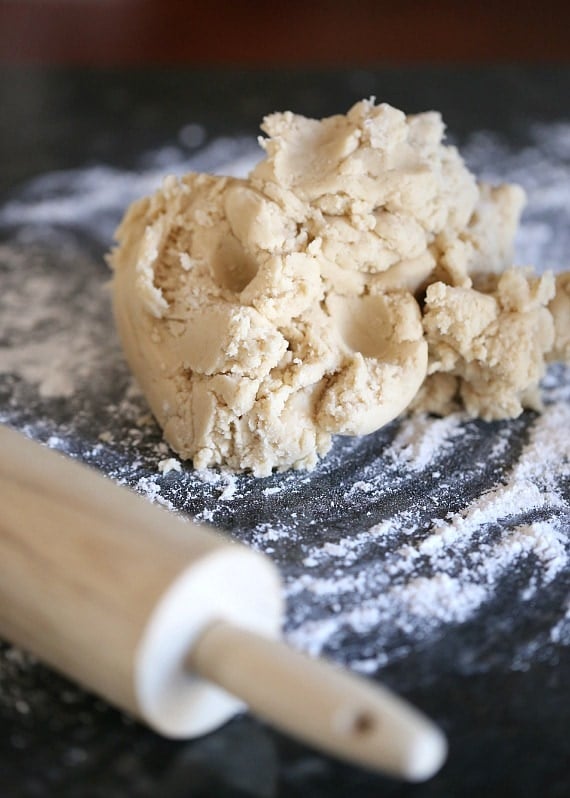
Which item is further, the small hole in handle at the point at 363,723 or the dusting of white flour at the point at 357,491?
the dusting of white flour at the point at 357,491

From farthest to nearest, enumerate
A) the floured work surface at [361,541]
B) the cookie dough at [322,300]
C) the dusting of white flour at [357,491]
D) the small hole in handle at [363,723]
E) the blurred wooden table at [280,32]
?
the blurred wooden table at [280,32]
the cookie dough at [322,300]
the dusting of white flour at [357,491]
the floured work surface at [361,541]
the small hole in handle at [363,723]

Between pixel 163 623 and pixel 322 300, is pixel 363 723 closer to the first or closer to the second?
pixel 163 623

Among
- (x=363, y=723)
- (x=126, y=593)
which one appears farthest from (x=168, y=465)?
(x=363, y=723)

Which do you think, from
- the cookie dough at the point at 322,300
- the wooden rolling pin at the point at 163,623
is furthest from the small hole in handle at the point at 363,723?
the cookie dough at the point at 322,300

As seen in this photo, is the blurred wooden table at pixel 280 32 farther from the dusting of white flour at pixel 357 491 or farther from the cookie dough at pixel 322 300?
the cookie dough at pixel 322 300

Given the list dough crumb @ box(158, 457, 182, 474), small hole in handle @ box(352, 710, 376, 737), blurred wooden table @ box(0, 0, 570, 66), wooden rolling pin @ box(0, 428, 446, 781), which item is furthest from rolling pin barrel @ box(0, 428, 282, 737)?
blurred wooden table @ box(0, 0, 570, 66)

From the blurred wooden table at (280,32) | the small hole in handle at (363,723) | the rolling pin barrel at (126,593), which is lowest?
the blurred wooden table at (280,32)

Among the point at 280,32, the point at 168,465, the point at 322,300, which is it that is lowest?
the point at 280,32

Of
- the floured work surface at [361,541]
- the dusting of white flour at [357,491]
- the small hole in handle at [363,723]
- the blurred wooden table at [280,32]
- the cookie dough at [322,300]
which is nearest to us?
the small hole in handle at [363,723]

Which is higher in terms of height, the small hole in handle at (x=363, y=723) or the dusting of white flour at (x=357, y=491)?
the small hole in handle at (x=363, y=723)
